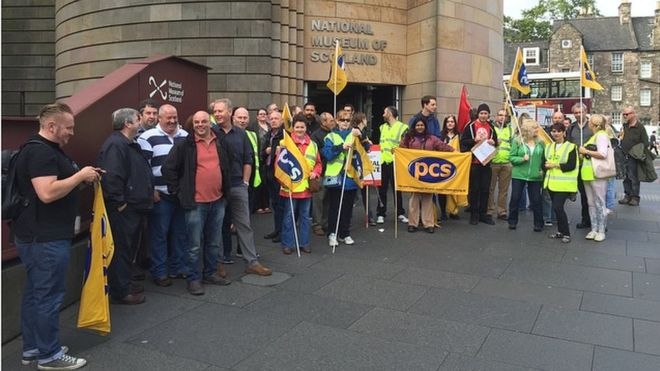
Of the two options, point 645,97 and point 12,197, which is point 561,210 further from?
point 645,97

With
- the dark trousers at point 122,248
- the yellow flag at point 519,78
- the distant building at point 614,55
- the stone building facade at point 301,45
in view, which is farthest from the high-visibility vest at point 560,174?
the distant building at point 614,55

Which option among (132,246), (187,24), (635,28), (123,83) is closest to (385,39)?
(187,24)

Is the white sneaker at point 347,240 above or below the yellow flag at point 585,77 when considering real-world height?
below

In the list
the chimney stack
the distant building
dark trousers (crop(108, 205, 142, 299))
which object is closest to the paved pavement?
dark trousers (crop(108, 205, 142, 299))

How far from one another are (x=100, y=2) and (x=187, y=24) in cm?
258

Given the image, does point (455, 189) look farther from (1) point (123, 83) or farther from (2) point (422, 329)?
(1) point (123, 83)

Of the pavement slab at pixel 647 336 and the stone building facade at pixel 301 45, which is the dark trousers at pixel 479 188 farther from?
the stone building facade at pixel 301 45

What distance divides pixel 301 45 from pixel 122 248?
9.07 metres

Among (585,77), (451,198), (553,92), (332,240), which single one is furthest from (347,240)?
(553,92)

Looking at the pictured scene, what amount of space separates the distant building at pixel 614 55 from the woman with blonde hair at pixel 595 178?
57688 mm

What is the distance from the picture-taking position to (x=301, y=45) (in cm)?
1309

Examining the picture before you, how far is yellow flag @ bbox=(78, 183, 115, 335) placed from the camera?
4.07 metres

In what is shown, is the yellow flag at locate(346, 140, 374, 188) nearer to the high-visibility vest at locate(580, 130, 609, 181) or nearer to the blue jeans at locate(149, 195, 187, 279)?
the blue jeans at locate(149, 195, 187, 279)

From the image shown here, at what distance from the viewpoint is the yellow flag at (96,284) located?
407 cm
